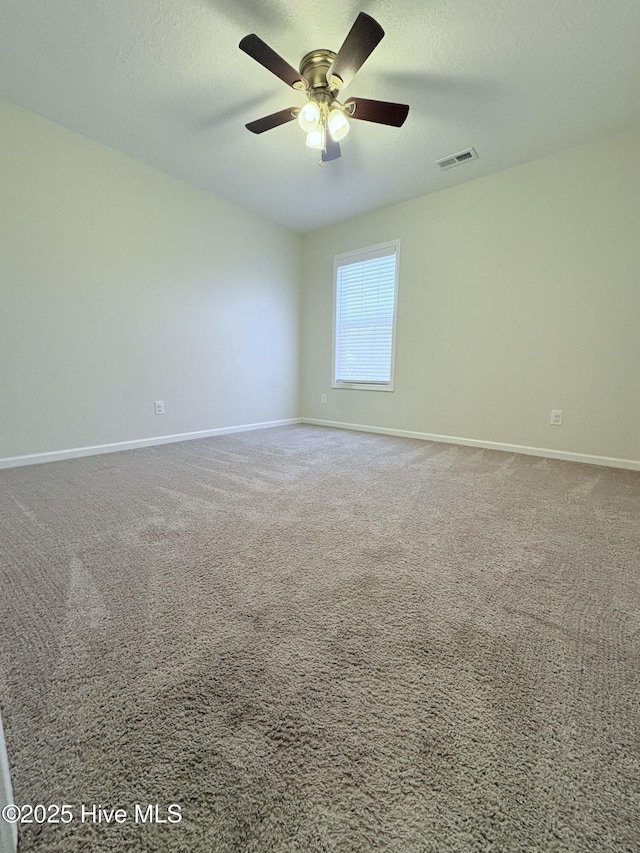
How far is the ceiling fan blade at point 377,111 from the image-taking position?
5.94ft

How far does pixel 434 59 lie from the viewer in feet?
6.16

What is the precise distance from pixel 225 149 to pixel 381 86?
1.29 meters

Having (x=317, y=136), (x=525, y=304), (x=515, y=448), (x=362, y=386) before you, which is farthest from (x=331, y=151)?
(x=515, y=448)

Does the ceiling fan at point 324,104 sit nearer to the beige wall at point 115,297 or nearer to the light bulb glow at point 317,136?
the light bulb glow at point 317,136

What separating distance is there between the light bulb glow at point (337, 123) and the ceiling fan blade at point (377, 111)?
0.07m

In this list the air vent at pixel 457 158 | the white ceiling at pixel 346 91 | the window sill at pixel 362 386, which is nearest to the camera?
the white ceiling at pixel 346 91

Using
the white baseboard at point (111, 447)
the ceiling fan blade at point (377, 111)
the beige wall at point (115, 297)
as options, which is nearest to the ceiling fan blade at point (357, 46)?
the ceiling fan blade at point (377, 111)

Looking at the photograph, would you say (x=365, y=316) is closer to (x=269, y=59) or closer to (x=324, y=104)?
(x=324, y=104)

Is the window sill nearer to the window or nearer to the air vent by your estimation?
the window

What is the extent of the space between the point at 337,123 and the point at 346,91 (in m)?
0.48

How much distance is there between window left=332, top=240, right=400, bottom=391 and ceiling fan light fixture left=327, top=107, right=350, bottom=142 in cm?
180

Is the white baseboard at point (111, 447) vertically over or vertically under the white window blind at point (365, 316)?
under

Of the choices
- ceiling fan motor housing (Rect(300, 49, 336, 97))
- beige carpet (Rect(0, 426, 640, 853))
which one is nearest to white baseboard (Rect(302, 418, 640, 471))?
beige carpet (Rect(0, 426, 640, 853))

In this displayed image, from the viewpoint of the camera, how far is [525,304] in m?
2.93
